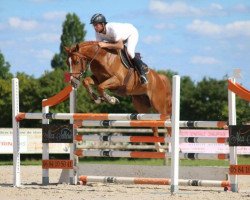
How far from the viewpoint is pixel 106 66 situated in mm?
9000

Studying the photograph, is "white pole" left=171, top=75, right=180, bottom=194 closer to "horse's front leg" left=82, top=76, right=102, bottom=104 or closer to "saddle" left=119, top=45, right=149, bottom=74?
"horse's front leg" left=82, top=76, right=102, bottom=104

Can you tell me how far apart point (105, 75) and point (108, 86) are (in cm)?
22

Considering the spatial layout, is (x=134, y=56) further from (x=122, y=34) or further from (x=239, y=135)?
(x=239, y=135)

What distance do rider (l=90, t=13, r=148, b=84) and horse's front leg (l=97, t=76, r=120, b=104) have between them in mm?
424

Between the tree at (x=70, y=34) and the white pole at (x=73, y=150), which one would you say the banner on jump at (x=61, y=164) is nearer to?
the white pole at (x=73, y=150)

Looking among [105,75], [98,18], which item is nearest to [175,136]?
[105,75]

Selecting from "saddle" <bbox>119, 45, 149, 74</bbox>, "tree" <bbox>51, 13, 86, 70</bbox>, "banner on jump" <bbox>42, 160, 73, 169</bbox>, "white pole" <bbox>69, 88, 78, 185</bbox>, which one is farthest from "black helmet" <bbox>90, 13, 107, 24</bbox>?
"tree" <bbox>51, 13, 86, 70</bbox>

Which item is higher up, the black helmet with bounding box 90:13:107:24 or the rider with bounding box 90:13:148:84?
the black helmet with bounding box 90:13:107:24

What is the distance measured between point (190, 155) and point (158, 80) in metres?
1.69

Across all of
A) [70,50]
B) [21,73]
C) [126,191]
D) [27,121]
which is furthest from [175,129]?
[21,73]

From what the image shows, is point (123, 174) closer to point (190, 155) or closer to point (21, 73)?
point (190, 155)

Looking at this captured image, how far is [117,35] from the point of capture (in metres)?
9.12

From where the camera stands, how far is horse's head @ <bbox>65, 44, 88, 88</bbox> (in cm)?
870

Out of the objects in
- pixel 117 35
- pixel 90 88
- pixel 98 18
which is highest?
pixel 98 18
